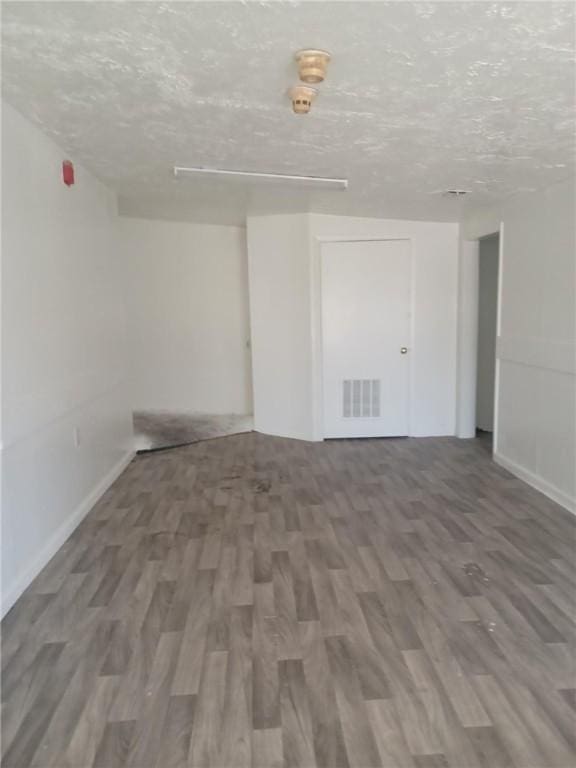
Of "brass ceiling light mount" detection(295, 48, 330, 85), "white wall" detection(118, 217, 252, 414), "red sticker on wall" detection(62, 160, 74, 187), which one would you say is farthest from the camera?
"white wall" detection(118, 217, 252, 414)

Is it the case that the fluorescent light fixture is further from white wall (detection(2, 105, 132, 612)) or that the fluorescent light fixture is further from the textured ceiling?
white wall (detection(2, 105, 132, 612))

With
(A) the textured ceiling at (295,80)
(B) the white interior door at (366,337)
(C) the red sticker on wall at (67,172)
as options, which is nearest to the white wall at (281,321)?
(B) the white interior door at (366,337)

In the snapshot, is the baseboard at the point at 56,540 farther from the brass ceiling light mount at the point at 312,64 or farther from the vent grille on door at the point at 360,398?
the brass ceiling light mount at the point at 312,64

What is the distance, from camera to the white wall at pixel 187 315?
6.39m

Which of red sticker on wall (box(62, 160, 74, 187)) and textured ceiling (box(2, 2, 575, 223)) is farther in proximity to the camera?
red sticker on wall (box(62, 160, 74, 187))

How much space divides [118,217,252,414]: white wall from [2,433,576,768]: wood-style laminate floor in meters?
2.99

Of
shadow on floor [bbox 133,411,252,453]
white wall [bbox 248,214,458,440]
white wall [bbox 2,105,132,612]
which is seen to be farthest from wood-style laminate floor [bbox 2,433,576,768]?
white wall [bbox 248,214,458,440]

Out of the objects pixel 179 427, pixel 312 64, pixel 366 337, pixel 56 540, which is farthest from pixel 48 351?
pixel 366 337

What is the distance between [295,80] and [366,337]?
3320 millimetres

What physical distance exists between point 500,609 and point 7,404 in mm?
2470

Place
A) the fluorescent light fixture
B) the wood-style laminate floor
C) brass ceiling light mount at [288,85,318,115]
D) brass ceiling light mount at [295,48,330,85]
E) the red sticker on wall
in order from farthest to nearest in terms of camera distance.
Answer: the fluorescent light fixture < the red sticker on wall < brass ceiling light mount at [288,85,318,115] < brass ceiling light mount at [295,48,330,85] < the wood-style laminate floor

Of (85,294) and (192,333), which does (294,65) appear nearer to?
(85,294)

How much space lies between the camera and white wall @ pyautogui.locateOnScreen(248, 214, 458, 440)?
5055 millimetres

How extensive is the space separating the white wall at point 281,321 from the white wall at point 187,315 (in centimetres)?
116
